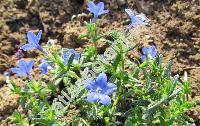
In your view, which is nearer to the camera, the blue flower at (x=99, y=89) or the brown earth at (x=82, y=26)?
the blue flower at (x=99, y=89)

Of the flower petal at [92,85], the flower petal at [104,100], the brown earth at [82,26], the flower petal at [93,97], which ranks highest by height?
the brown earth at [82,26]

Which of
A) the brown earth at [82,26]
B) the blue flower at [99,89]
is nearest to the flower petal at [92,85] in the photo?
the blue flower at [99,89]

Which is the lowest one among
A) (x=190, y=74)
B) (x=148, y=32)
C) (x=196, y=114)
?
(x=196, y=114)

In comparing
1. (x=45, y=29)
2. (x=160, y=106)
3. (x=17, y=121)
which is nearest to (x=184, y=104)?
(x=160, y=106)

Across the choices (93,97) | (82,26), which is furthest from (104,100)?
(82,26)

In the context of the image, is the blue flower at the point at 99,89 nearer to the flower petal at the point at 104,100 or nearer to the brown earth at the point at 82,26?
the flower petal at the point at 104,100

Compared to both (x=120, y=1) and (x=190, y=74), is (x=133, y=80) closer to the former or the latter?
(x=190, y=74)
